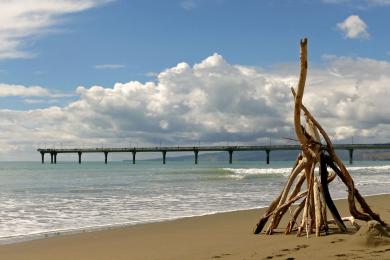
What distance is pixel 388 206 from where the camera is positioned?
1647 cm

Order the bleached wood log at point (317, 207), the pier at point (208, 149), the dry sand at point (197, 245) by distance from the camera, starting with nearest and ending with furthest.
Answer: the dry sand at point (197, 245) < the bleached wood log at point (317, 207) < the pier at point (208, 149)

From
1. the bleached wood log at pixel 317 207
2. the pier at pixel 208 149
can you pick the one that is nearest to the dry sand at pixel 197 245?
the bleached wood log at pixel 317 207

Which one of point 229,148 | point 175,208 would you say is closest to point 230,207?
point 175,208

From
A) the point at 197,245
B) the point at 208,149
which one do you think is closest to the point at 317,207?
the point at 197,245

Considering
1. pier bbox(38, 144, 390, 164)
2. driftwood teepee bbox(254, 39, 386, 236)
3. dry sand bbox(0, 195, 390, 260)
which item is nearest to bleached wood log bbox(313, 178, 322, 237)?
driftwood teepee bbox(254, 39, 386, 236)

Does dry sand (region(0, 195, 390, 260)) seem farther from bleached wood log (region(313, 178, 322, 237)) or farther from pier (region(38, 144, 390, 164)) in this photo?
pier (region(38, 144, 390, 164))

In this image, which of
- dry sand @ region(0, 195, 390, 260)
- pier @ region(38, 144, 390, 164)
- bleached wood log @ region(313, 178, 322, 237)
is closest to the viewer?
dry sand @ region(0, 195, 390, 260)

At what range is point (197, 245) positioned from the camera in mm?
9641

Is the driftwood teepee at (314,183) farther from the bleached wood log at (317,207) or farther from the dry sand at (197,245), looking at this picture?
the dry sand at (197,245)

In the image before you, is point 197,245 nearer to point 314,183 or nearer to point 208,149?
point 314,183

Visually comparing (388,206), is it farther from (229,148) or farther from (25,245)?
(229,148)

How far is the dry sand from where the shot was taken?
8211mm

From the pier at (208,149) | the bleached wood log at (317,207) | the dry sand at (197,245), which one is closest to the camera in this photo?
the dry sand at (197,245)

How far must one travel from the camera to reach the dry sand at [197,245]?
8.21 m
